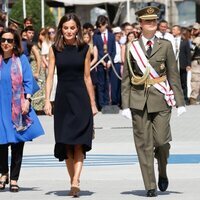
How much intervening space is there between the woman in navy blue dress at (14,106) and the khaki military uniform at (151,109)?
47.6 inches

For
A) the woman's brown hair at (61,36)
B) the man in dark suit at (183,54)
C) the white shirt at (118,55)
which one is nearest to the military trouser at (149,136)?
the woman's brown hair at (61,36)

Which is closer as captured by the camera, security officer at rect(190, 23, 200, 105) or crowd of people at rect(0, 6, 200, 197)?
crowd of people at rect(0, 6, 200, 197)

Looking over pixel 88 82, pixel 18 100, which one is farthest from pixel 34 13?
pixel 88 82

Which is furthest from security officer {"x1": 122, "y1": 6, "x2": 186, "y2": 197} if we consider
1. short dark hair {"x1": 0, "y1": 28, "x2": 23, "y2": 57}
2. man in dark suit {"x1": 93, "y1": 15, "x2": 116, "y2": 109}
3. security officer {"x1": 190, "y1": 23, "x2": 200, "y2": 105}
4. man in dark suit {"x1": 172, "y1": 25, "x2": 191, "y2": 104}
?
security officer {"x1": 190, "y1": 23, "x2": 200, "y2": 105}

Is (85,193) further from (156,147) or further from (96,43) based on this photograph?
(96,43)

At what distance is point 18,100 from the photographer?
43.2 feet

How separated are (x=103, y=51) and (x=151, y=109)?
534 inches

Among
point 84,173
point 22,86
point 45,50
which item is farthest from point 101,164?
point 45,50

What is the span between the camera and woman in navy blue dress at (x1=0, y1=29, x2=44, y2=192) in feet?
43.0

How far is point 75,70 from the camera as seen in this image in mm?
12664

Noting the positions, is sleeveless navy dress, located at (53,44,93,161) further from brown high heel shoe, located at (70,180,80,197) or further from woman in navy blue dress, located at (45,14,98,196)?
brown high heel shoe, located at (70,180,80,197)

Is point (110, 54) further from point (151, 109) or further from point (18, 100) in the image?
point (151, 109)

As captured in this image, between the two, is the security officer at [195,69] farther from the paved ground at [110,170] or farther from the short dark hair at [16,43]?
the short dark hair at [16,43]

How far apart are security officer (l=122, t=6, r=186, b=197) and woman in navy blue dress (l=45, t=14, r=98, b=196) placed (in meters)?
0.44
